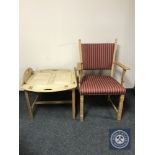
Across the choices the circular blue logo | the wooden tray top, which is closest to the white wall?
the wooden tray top

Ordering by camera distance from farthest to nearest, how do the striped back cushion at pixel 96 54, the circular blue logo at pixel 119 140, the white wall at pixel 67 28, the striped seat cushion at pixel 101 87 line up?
the white wall at pixel 67 28, the striped back cushion at pixel 96 54, the striped seat cushion at pixel 101 87, the circular blue logo at pixel 119 140

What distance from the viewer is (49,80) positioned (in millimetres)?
2525

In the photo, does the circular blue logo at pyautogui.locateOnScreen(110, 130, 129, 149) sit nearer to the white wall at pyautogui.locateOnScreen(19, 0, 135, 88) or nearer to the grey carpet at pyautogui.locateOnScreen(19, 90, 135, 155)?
the grey carpet at pyautogui.locateOnScreen(19, 90, 135, 155)

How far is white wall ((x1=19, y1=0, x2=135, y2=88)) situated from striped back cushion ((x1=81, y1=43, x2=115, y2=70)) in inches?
10.4

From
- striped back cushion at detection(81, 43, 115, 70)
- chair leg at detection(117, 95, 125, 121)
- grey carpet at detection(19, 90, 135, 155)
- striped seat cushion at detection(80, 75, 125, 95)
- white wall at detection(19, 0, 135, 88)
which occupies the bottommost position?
grey carpet at detection(19, 90, 135, 155)

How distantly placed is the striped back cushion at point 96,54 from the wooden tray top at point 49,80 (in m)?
0.26

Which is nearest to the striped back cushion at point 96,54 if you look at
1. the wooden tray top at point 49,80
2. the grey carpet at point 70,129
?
the wooden tray top at point 49,80

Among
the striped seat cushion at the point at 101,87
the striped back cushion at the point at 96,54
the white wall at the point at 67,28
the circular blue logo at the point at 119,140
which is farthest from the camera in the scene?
the white wall at the point at 67,28

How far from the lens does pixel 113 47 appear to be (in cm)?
277

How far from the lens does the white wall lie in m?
2.88

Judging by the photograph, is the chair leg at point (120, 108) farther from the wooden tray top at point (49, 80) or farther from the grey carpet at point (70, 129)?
the wooden tray top at point (49, 80)

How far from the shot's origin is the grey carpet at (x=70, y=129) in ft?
6.44
